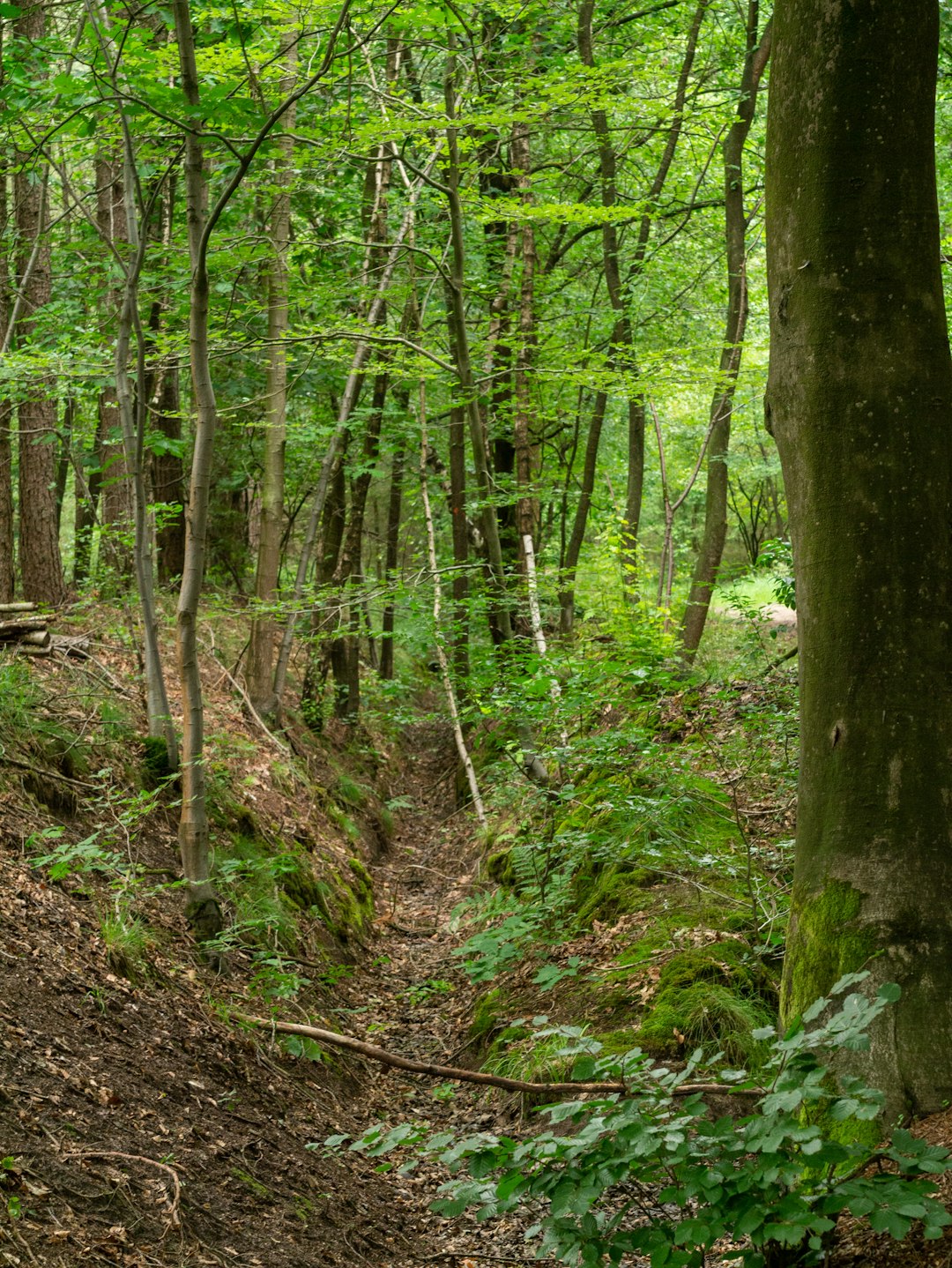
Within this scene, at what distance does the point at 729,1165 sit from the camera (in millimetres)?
2342

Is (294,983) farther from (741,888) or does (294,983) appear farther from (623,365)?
(623,365)

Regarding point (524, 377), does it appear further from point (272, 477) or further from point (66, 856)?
point (66, 856)

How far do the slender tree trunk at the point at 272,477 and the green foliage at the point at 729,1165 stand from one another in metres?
7.18

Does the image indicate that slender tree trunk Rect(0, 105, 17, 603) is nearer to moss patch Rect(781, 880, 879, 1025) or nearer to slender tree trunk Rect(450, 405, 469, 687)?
slender tree trunk Rect(450, 405, 469, 687)

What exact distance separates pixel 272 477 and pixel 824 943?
819 centimetres

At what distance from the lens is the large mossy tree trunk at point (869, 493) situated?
2934 mm

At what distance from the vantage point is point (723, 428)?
39.7 feet

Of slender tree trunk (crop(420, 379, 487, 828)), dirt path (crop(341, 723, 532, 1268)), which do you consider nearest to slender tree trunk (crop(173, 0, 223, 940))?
dirt path (crop(341, 723, 532, 1268))

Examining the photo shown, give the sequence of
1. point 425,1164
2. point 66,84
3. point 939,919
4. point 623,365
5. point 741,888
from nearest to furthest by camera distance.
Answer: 1. point 939,919
2. point 66,84
3. point 425,1164
4. point 741,888
5. point 623,365

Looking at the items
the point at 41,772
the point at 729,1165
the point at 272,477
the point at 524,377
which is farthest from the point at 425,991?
the point at 524,377

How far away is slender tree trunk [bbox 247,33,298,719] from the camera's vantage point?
9461mm

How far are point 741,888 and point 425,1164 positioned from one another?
232cm

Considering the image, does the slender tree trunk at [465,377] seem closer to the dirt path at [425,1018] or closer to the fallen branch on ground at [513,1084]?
the dirt path at [425,1018]

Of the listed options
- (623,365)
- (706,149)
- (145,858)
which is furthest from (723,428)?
(145,858)
